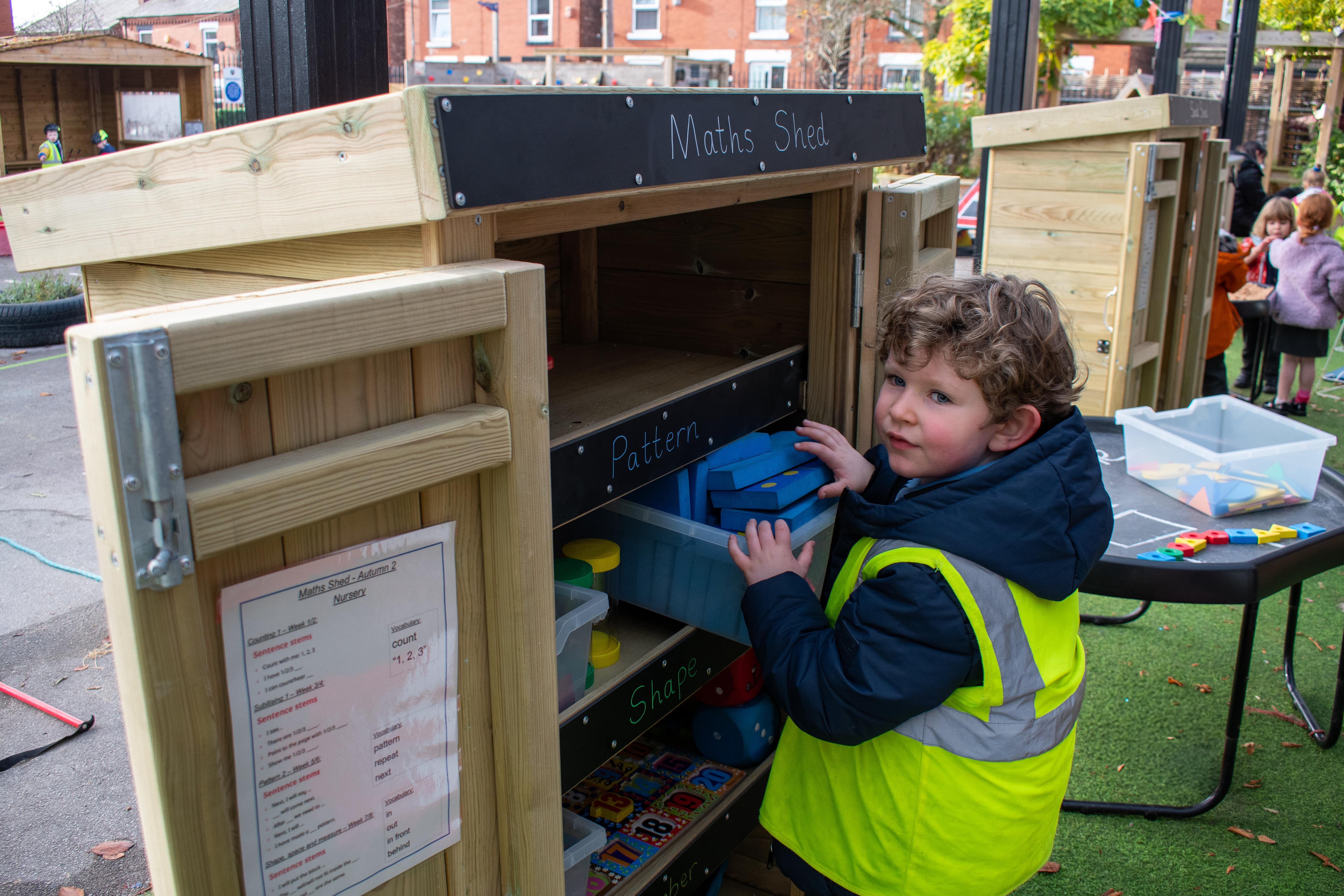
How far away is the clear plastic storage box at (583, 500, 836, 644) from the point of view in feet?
6.17

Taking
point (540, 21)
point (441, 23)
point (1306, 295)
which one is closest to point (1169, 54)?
point (1306, 295)

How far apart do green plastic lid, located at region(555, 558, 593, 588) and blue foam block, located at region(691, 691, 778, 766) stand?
68cm

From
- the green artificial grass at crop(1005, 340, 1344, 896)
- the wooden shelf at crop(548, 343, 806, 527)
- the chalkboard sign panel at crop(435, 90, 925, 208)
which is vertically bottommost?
the green artificial grass at crop(1005, 340, 1344, 896)

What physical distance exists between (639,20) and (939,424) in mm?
34417

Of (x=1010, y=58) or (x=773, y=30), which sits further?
(x=773, y=30)

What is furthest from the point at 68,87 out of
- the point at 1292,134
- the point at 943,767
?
the point at 1292,134

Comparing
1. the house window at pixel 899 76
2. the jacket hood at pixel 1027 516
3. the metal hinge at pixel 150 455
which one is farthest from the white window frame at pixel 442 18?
the metal hinge at pixel 150 455

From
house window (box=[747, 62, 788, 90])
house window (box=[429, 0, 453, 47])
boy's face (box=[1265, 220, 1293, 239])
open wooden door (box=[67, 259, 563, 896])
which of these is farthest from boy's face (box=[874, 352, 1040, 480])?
house window (box=[429, 0, 453, 47])

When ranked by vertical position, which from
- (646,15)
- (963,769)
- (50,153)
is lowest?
(963,769)

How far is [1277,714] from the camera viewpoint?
365 centimetres

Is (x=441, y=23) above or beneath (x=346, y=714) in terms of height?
above

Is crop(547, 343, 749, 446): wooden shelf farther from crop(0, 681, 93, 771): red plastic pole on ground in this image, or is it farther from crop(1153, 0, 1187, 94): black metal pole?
crop(1153, 0, 1187, 94): black metal pole

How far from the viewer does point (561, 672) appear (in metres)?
1.64

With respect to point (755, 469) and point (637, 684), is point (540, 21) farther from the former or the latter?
Result: point (637, 684)
